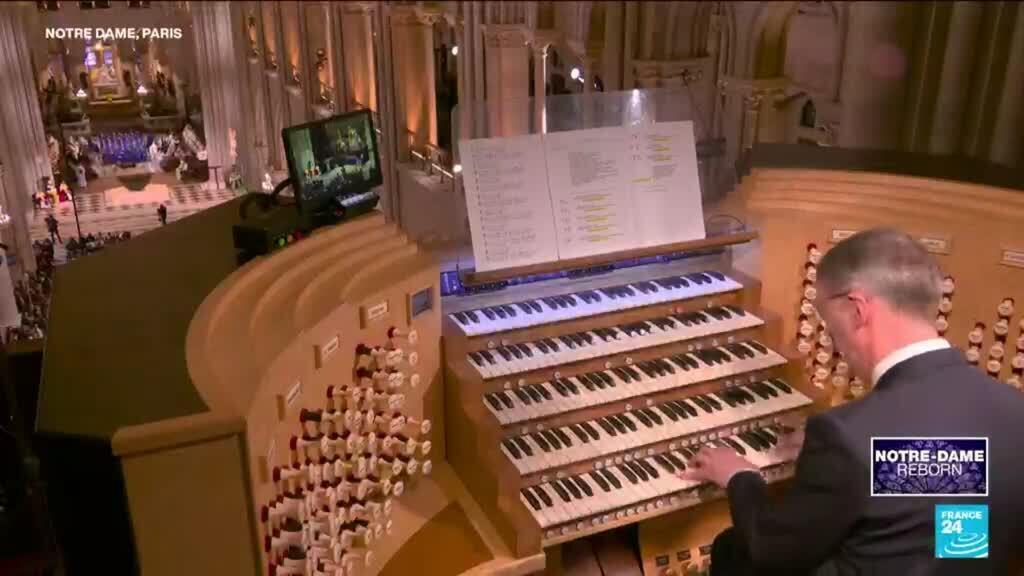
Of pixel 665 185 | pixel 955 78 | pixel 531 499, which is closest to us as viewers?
pixel 531 499

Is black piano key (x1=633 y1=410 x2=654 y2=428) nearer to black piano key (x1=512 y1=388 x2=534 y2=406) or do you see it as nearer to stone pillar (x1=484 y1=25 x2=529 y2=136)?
black piano key (x1=512 y1=388 x2=534 y2=406)

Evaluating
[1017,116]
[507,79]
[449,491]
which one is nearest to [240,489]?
[449,491]

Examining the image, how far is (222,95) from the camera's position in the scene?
23.6 metres

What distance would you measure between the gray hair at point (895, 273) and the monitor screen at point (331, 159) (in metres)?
2.27

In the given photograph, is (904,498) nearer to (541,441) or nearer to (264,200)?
(541,441)

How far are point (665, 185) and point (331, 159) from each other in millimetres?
1673

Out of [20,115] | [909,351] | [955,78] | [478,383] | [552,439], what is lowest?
[20,115]

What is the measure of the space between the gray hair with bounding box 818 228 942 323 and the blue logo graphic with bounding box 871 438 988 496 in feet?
1.02

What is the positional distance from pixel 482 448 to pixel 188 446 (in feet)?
5.49

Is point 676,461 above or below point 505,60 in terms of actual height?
below

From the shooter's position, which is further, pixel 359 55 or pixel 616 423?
pixel 359 55

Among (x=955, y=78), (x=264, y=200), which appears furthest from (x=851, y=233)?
(x=955, y=78)

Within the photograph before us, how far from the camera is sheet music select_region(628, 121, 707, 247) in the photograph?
4145mm

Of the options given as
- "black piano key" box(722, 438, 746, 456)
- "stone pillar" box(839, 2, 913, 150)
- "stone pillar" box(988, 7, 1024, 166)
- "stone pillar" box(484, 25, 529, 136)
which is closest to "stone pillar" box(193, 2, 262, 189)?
"stone pillar" box(484, 25, 529, 136)
